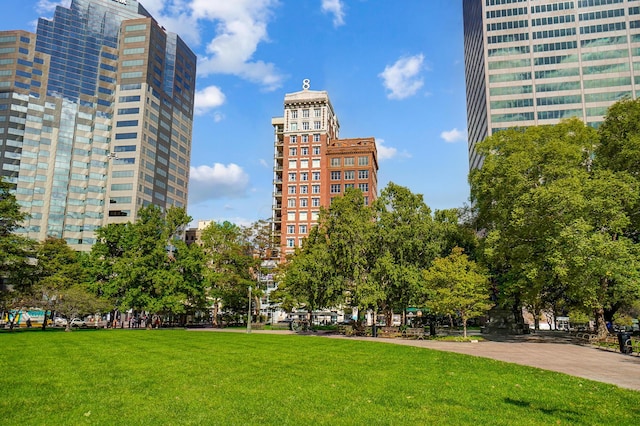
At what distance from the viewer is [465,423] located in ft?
28.7

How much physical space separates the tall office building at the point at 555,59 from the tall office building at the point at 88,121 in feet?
266

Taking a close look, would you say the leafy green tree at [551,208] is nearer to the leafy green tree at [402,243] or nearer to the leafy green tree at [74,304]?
the leafy green tree at [402,243]

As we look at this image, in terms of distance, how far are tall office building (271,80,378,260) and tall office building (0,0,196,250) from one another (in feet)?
112

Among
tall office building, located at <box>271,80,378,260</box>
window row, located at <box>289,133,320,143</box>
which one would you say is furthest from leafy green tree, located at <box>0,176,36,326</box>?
window row, located at <box>289,133,320,143</box>

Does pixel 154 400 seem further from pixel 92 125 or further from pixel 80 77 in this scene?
pixel 80 77

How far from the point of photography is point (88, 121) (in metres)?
127

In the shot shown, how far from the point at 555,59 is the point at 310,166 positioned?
186 feet

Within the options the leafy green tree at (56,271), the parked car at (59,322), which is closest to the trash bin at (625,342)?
the leafy green tree at (56,271)

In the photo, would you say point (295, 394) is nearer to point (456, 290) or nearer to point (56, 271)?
point (456, 290)

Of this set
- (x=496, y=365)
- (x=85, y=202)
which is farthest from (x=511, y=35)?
(x=85, y=202)

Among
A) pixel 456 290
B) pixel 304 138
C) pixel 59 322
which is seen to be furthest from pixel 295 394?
pixel 304 138

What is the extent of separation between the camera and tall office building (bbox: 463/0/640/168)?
95.2 m

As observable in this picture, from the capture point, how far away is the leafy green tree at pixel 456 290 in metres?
35.3

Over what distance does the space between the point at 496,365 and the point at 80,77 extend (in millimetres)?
139285
